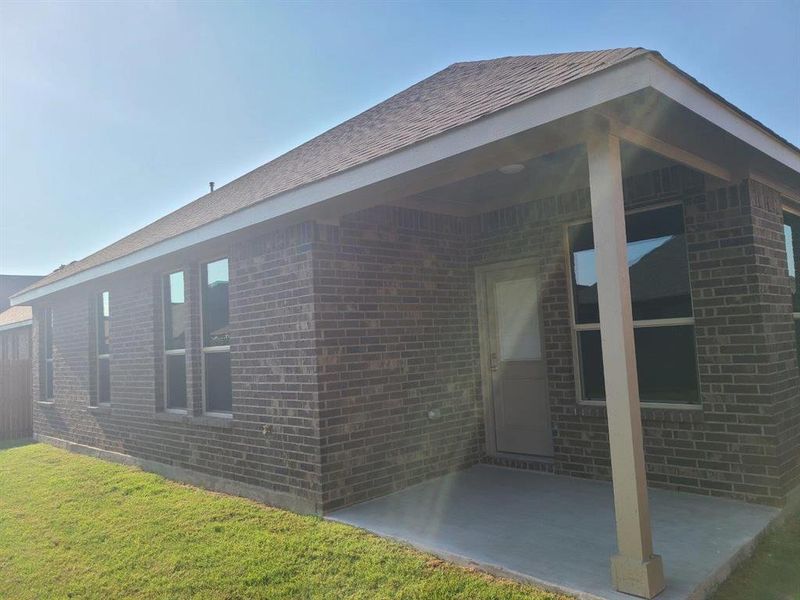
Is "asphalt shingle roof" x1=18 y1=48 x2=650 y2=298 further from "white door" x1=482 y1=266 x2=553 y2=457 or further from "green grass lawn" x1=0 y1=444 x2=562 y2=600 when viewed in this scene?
"green grass lawn" x1=0 y1=444 x2=562 y2=600

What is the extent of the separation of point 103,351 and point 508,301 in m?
7.34

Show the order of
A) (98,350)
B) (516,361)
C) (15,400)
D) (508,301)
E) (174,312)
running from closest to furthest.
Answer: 1. (516,361)
2. (508,301)
3. (174,312)
4. (98,350)
5. (15,400)

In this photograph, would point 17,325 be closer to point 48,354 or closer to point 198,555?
point 48,354

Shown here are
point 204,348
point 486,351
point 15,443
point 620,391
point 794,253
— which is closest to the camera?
point 620,391

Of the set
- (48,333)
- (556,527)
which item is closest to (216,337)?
(556,527)

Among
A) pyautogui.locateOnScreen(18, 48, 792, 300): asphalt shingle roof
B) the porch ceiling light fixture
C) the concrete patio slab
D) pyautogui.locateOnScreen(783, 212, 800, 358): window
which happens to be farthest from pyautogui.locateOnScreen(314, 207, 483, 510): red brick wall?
pyautogui.locateOnScreen(783, 212, 800, 358): window

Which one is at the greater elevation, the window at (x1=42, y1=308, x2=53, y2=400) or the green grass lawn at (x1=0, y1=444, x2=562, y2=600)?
the window at (x1=42, y1=308, x2=53, y2=400)

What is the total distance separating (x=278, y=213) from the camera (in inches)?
216

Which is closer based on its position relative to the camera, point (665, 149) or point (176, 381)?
point (665, 149)

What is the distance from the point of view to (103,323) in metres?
10.3

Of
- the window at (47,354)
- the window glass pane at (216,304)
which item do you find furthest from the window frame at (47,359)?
the window glass pane at (216,304)

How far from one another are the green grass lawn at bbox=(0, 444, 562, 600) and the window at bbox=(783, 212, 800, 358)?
4259 mm

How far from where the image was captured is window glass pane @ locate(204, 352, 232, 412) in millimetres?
7004

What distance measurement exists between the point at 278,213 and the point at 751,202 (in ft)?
13.9
